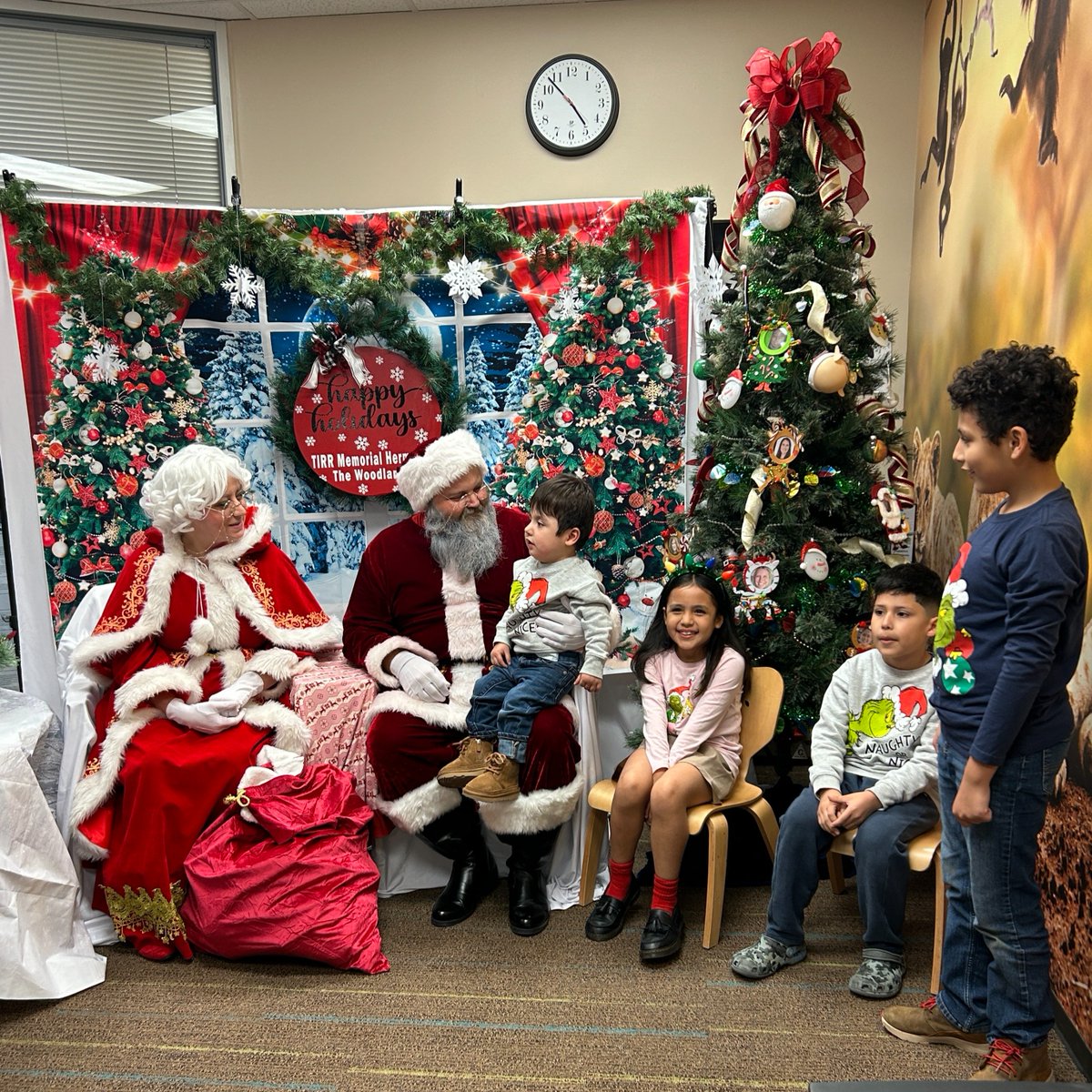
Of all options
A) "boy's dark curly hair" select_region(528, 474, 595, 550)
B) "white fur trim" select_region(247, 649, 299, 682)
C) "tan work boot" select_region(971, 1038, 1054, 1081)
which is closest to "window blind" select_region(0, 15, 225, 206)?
"white fur trim" select_region(247, 649, 299, 682)

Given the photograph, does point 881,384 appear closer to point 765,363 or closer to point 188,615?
point 765,363

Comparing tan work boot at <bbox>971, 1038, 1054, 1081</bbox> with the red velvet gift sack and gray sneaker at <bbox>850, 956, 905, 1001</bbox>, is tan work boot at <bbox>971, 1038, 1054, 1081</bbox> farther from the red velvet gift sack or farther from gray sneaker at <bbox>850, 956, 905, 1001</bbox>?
the red velvet gift sack

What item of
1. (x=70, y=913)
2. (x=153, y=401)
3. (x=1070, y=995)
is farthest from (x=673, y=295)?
(x=70, y=913)

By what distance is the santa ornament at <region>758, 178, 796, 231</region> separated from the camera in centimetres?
258

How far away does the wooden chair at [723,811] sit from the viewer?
245 centimetres

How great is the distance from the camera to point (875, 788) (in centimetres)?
228

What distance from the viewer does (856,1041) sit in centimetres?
207

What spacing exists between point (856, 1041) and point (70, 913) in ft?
6.55

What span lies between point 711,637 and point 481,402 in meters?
1.35

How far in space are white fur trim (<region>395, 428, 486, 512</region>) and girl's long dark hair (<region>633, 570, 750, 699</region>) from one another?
0.74m

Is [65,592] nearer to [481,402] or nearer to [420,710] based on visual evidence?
[420,710]

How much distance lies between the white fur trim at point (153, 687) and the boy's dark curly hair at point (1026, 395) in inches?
86.9

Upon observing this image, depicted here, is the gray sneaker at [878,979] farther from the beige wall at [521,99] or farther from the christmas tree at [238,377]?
the beige wall at [521,99]

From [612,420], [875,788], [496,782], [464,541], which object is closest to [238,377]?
[464,541]
